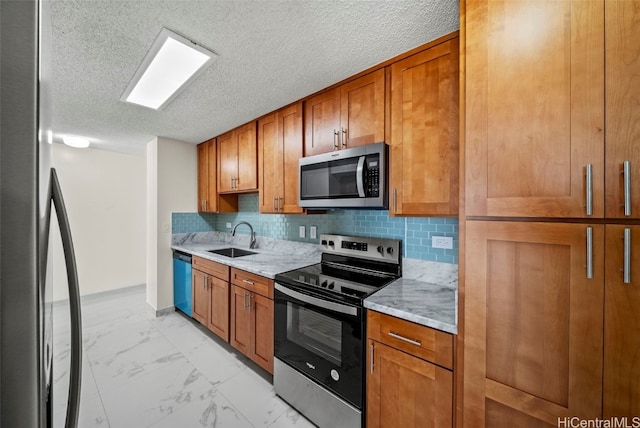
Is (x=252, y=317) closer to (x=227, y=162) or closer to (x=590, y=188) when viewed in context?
(x=227, y=162)

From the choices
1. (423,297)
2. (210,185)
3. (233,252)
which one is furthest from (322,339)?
(210,185)

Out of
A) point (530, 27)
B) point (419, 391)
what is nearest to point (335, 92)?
point (530, 27)

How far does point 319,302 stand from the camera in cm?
155

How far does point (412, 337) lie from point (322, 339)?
1.97 feet

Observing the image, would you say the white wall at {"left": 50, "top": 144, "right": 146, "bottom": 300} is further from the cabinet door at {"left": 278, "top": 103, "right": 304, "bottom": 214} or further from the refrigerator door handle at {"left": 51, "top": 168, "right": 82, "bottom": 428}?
the refrigerator door handle at {"left": 51, "top": 168, "right": 82, "bottom": 428}

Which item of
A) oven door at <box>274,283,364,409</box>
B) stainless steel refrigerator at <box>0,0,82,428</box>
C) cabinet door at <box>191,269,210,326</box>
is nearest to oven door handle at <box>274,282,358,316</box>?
oven door at <box>274,283,364,409</box>

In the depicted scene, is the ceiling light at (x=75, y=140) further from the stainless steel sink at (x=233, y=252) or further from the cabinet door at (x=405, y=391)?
the cabinet door at (x=405, y=391)

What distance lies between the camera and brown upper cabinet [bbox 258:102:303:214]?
2.20 metres

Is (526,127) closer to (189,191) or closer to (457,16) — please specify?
(457,16)

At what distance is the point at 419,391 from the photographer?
1206 millimetres

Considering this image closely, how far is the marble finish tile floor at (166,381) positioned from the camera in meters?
1.67

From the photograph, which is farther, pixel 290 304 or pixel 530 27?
pixel 290 304

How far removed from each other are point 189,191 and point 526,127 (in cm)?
376

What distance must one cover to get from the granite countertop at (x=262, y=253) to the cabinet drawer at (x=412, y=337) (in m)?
0.88
